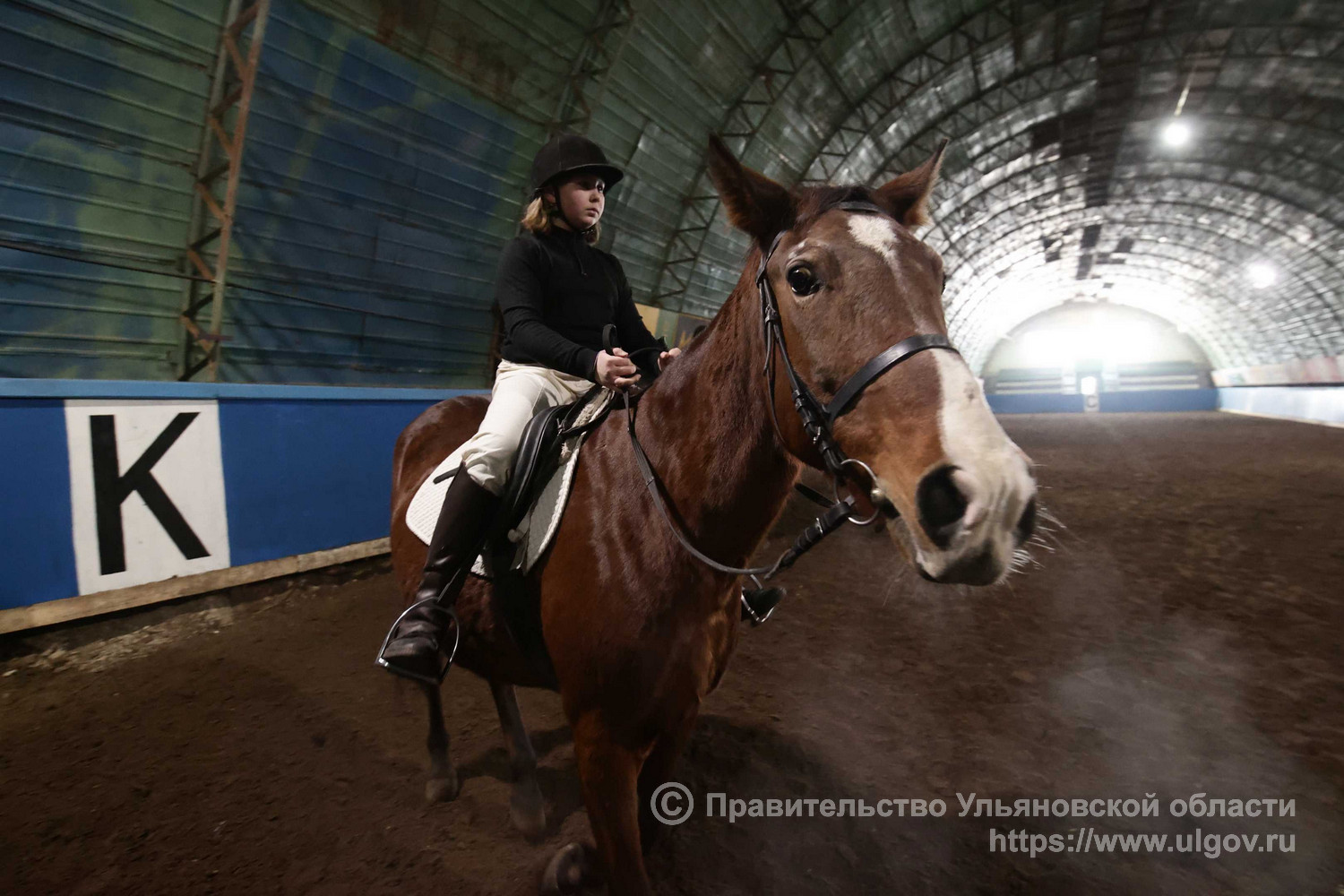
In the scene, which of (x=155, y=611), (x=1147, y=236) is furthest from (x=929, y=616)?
(x=1147, y=236)

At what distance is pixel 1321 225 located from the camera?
77.2 feet

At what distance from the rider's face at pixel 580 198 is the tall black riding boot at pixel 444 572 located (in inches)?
47.7

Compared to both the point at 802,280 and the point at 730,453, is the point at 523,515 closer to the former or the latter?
the point at 730,453

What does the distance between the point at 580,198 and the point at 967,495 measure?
80.9 inches

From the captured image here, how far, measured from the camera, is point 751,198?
1.77m

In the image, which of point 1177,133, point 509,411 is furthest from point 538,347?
point 1177,133

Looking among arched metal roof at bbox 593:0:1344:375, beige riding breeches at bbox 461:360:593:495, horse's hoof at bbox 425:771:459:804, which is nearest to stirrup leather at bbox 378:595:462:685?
beige riding breeches at bbox 461:360:593:495

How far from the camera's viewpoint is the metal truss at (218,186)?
7043 mm

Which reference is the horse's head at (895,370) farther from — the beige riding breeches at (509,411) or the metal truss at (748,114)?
the metal truss at (748,114)

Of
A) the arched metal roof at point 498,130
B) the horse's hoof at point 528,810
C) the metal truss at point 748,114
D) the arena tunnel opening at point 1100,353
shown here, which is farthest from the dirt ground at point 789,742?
the arena tunnel opening at point 1100,353

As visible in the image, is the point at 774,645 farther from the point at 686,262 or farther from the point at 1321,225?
the point at 1321,225

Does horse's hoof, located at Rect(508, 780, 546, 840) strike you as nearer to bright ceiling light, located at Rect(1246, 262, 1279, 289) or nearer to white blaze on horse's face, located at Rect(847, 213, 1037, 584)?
white blaze on horse's face, located at Rect(847, 213, 1037, 584)

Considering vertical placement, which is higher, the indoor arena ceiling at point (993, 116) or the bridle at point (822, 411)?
the indoor arena ceiling at point (993, 116)

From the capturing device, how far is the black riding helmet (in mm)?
2410
